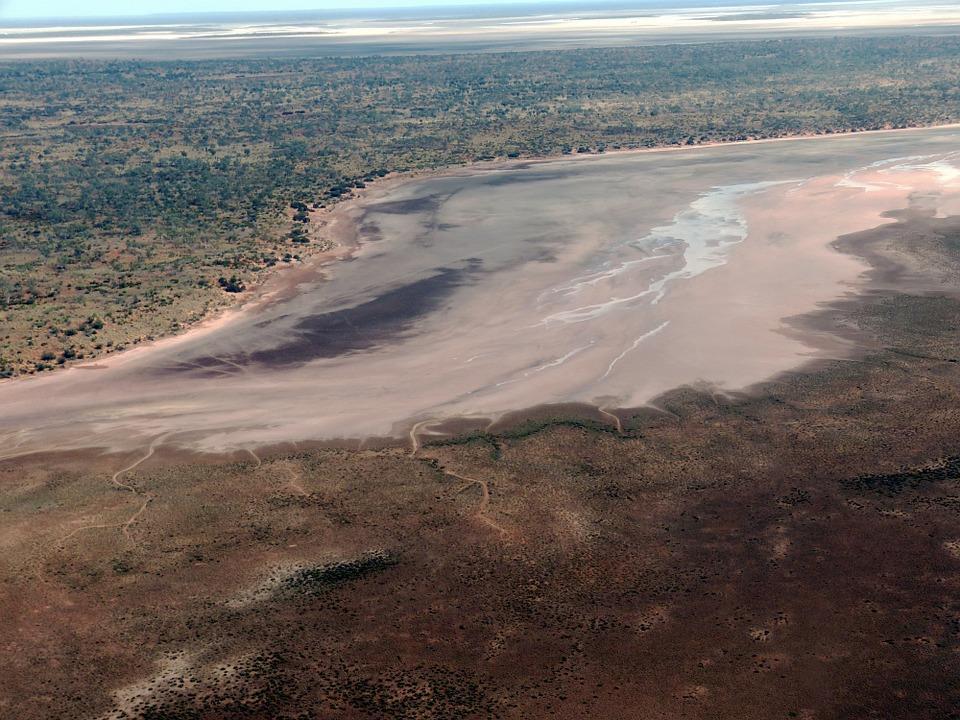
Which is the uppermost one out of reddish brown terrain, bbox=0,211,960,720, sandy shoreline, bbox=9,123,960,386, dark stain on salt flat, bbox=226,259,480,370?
sandy shoreline, bbox=9,123,960,386

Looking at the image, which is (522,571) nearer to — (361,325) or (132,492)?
(132,492)

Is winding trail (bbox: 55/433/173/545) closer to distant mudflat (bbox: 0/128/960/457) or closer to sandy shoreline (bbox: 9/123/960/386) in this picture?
distant mudflat (bbox: 0/128/960/457)

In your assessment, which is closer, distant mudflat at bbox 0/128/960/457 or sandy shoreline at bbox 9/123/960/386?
distant mudflat at bbox 0/128/960/457

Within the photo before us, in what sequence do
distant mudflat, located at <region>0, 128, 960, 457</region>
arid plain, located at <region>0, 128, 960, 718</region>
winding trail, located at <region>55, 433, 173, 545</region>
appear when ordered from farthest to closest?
distant mudflat, located at <region>0, 128, 960, 457</region>, winding trail, located at <region>55, 433, 173, 545</region>, arid plain, located at <region>0, 128, 960, 718</region>

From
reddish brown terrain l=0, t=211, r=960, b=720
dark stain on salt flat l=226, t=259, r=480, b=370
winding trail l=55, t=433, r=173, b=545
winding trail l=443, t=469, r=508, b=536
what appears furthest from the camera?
dark stain on salt flat l=226, t=259, r=480, b=370

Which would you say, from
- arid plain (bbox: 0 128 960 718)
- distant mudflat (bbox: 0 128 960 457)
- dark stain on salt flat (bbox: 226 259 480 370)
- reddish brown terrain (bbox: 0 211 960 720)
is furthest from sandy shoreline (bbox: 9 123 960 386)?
reddish brown terrain (bbox: 0 211 960 720)

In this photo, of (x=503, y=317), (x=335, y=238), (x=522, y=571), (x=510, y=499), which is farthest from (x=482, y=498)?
(x=335, y=238)

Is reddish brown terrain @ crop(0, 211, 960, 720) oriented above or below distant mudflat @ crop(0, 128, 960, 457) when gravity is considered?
below

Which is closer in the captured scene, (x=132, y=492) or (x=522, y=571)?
(x=522, y=571)
